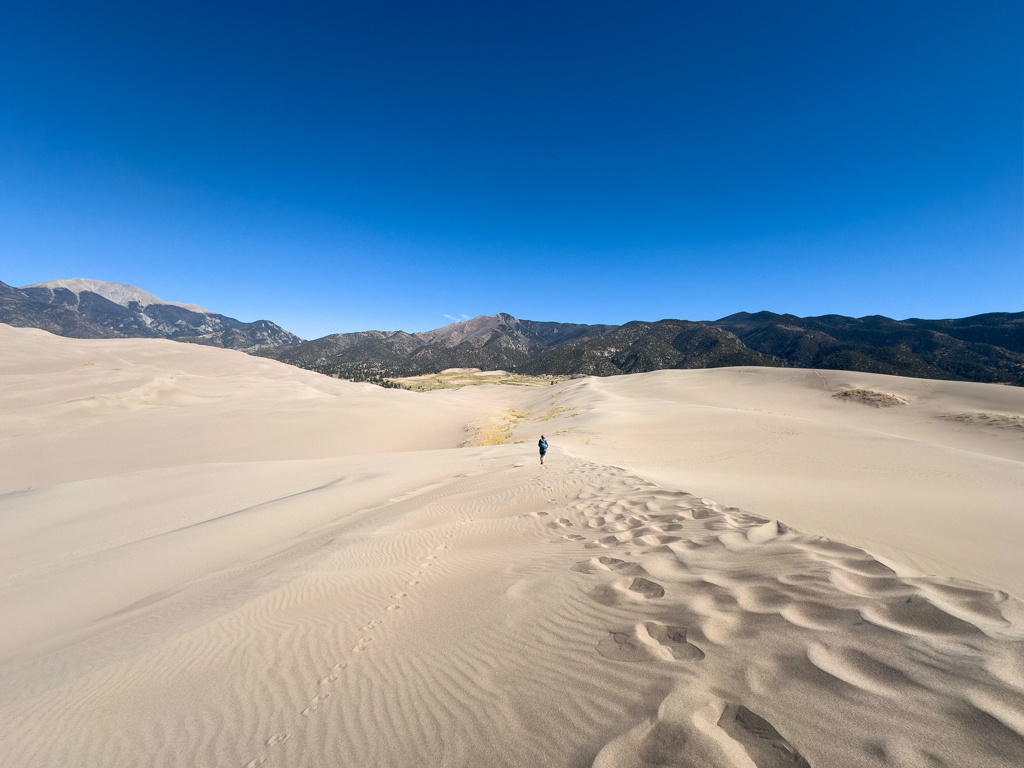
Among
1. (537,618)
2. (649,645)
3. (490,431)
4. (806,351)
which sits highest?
(806,351)

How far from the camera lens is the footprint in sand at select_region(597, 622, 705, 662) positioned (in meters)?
2.51

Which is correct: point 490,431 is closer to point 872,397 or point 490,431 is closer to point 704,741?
point 704,741

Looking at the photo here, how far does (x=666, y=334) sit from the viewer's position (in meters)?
147

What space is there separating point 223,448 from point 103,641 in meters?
20.4

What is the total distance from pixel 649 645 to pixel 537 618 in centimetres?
104

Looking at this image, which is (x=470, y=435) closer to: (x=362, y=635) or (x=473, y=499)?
(x=473, y=499)

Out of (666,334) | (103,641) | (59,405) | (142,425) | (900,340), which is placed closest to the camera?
(103,641)

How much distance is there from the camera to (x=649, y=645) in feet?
8.80

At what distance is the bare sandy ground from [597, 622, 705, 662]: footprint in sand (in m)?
0.02

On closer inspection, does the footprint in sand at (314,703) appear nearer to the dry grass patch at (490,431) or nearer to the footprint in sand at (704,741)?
the footprint in sand at (704,741)

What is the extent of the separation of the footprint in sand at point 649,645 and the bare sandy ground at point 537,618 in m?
0.02

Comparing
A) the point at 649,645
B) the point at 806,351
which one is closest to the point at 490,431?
the point at 649,645

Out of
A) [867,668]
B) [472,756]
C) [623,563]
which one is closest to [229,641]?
[472,756]

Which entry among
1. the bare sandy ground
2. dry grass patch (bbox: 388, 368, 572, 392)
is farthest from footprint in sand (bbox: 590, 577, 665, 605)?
dry grass patch (bbox: 388, 368, 572, 392)
